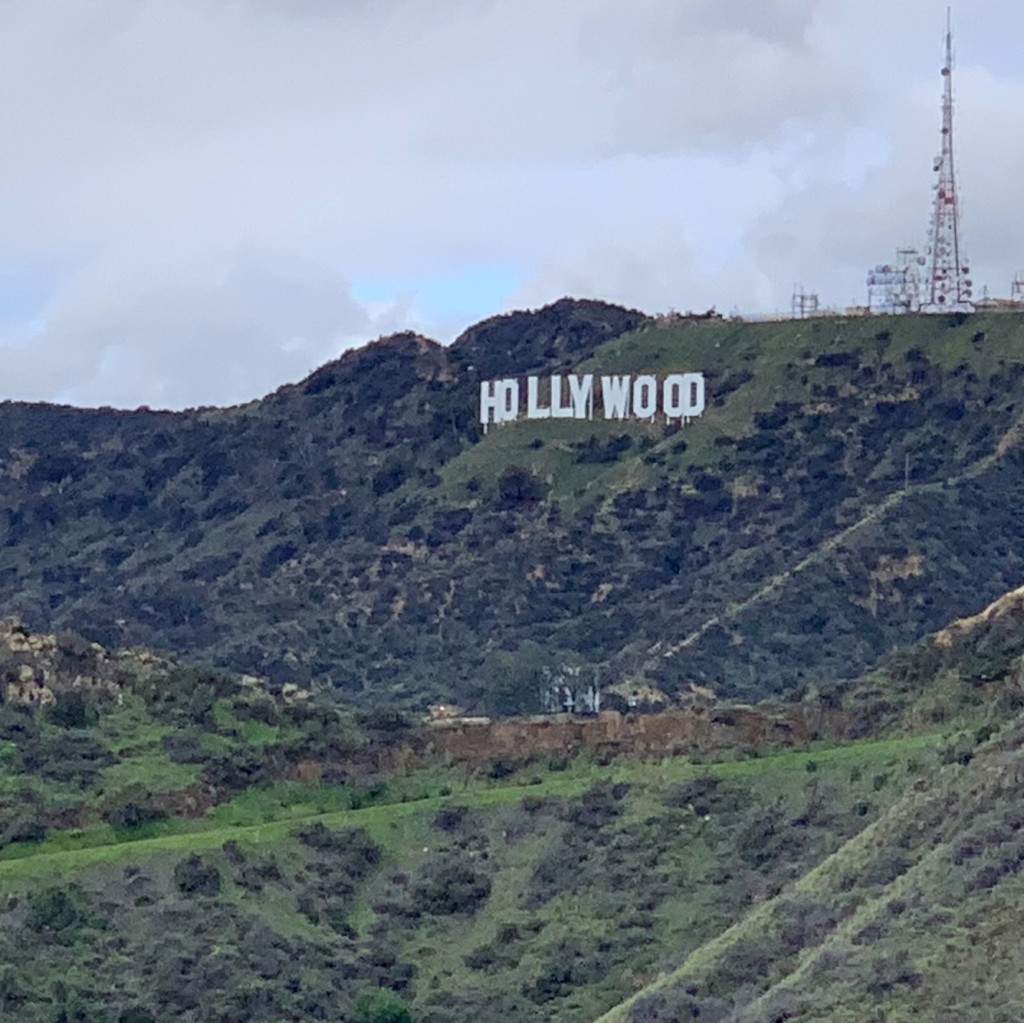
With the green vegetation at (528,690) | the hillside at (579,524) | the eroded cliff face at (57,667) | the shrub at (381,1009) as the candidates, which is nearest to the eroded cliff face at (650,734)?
the green vegetation at (528,690)

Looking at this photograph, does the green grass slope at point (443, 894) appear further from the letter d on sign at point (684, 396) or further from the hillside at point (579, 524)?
Result: the letter d on sign at point (684, 396)

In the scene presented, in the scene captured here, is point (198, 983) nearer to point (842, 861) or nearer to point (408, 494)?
point (842, 861)

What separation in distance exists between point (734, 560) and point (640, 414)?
15.2 meters

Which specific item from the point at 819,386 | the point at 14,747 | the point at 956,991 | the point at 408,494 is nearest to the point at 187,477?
the point at 408,494

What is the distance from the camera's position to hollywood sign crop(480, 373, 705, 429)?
156 meters

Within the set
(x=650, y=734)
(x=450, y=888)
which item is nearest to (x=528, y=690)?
(x=650, y=734)

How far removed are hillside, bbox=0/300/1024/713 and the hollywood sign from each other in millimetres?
838

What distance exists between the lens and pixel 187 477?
591 feet

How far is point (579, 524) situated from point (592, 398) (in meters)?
9.54

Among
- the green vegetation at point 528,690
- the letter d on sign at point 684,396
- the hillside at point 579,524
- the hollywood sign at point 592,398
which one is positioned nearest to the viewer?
the green vegetation at point 528,690

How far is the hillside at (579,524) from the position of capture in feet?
449

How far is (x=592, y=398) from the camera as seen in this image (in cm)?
15925

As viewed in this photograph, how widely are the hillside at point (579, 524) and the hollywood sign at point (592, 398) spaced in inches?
33.0

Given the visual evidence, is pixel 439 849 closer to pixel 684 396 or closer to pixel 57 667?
pixel 57 667
